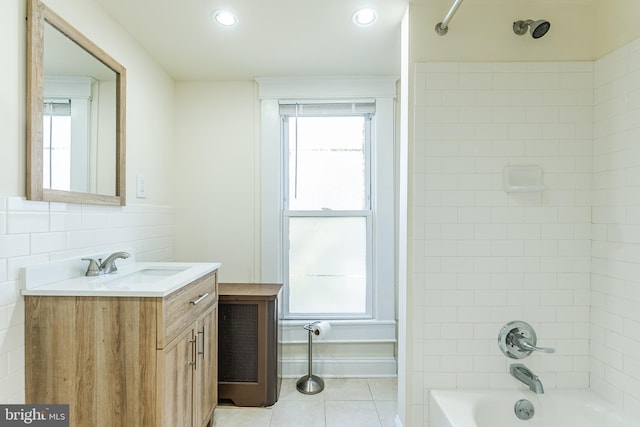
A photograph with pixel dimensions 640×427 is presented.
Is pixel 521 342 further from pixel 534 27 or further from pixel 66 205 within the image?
pixel 66 205

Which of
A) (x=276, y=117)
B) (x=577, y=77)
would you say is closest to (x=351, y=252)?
(x=276, y=117)

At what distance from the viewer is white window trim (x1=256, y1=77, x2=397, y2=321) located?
2.55m

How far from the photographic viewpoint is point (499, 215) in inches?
66.6

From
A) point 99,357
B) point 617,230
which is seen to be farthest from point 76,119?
point 617,230

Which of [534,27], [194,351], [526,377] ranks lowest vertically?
[526,377]

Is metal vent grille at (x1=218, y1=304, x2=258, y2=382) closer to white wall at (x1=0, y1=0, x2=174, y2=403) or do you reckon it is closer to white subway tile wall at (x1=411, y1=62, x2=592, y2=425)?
white wall at (x1=0, y1=0, x2=174, y2=403)

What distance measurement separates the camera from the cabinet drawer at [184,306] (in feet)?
4.21

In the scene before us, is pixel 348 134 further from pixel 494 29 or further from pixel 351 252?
pixel 494 29

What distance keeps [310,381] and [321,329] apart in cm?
40

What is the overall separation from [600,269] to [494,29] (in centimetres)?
132

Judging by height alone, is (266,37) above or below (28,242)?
above

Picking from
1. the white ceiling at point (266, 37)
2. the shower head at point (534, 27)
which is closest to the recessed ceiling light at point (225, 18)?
the white ceiling at point (266, 37)

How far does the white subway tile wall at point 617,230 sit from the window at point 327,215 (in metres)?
1.40

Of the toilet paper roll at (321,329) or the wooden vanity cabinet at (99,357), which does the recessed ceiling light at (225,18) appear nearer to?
the wooden vanity cabinet at (99,357)
